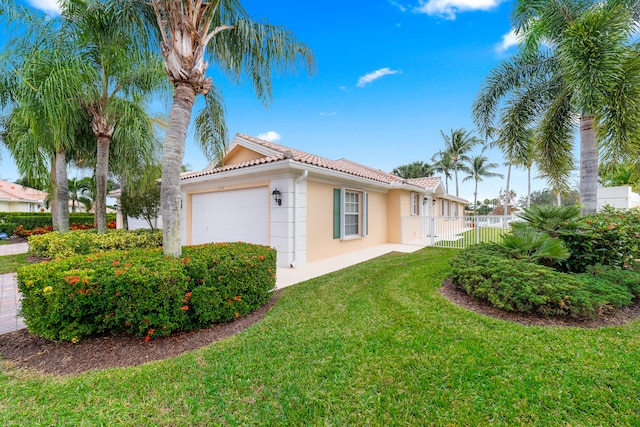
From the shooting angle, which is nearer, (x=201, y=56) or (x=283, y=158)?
(x=201, y=56)

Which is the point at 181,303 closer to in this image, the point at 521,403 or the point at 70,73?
the point at 521,403

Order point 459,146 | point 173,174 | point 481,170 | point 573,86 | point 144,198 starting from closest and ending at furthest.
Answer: point 173,174
point 573,86
point 144,198
point 459,146
point 481,170

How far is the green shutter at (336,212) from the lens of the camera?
30.9ft

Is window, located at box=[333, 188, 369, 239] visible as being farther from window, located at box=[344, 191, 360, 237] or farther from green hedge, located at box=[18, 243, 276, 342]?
green hedge, located at box=[18, 243, 276, 342]

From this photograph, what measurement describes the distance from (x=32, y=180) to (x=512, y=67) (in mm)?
16633

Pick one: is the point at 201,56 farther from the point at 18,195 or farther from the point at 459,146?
the point at 18,195

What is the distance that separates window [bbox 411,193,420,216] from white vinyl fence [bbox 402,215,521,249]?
60 centimetres

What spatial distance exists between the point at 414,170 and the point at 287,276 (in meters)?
33.3

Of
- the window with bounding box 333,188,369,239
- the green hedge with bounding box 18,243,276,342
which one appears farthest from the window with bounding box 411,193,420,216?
the green hedge with bounding box 18,243,276,342

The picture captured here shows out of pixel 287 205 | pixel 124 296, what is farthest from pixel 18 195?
pixel 124 296

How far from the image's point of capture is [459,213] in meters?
25.9

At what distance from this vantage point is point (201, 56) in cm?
486

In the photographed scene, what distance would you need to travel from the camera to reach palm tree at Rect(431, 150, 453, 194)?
35.8 meters

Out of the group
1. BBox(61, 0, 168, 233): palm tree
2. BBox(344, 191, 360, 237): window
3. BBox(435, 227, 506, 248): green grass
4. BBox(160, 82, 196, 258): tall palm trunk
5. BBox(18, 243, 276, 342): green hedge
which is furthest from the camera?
BBox(435, 227, 506, 248): green grass
